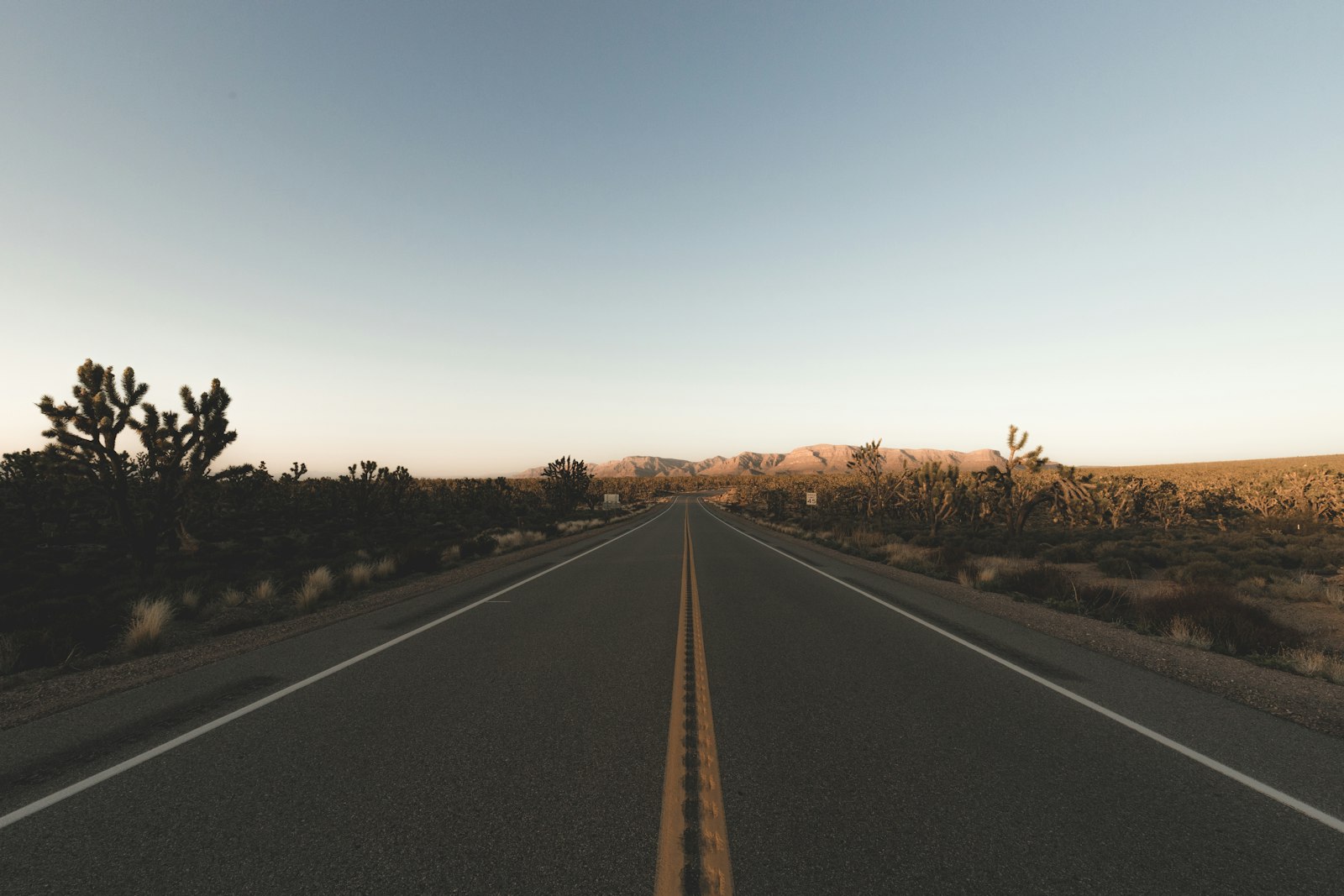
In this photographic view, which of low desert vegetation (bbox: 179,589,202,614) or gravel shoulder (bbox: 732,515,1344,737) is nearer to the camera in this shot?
gravel shoulder (bbox: 732,515,1344,737)

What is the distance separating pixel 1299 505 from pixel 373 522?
55.3 metres

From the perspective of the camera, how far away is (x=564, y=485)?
5291cm

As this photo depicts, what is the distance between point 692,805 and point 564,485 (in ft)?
167

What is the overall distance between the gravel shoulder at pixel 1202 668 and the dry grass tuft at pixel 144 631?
13743mm

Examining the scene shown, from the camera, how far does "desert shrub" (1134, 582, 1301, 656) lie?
7742 millimetres

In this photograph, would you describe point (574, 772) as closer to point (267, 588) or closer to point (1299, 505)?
point (267, 588)

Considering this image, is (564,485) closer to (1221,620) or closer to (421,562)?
(421,562)

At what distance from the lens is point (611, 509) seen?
56031 mm

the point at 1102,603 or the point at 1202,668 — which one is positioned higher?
the point at 1202,668

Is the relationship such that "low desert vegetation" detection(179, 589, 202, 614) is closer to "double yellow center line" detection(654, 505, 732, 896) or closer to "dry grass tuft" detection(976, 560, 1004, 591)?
"double yellow center line" detection(654, 505, 732, 896)

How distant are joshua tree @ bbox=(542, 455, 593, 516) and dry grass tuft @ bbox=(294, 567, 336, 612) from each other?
3879 cm

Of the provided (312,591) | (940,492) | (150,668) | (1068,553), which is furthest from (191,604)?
(940,492)

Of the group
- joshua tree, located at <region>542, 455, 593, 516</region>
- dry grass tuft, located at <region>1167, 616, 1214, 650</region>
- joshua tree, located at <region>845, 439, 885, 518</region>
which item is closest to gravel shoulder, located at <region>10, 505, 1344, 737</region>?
dry grass tuft, located at <region>1167, 616, 1214, 650</region>

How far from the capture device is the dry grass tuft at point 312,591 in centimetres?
1037
